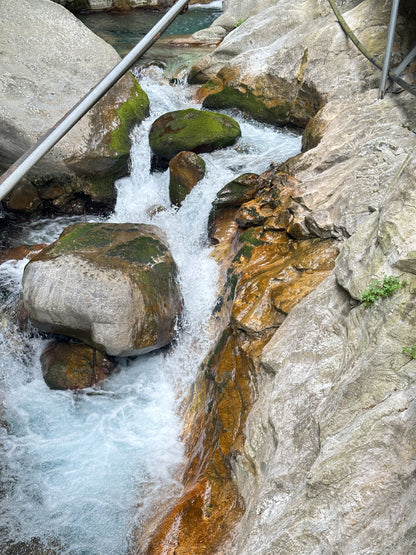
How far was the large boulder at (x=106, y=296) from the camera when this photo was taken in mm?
5984

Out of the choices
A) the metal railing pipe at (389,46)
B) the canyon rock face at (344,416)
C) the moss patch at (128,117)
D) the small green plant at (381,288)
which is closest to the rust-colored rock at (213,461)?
the canyon rock face at (344,416)

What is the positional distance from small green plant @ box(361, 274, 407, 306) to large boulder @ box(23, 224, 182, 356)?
320 cm

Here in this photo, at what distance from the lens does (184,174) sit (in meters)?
8.43

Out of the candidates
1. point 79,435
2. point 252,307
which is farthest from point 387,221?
point 79,435

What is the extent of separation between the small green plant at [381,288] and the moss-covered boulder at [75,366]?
390 centimetres

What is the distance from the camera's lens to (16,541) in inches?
184

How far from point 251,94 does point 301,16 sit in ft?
10.1

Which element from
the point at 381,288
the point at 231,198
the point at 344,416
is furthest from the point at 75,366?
the point at 381,288

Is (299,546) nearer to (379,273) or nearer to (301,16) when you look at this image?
(379,273)

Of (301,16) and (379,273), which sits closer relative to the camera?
(379,273)

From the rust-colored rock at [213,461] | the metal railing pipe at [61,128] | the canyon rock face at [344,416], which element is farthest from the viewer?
the rust-colored rock at [213,461]

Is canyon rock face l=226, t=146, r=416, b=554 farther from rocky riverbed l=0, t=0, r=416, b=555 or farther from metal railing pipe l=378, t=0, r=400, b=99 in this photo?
metal railing pipe l=378, t=0, r=400, b=99

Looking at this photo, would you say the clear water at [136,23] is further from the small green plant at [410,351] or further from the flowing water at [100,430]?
the small green plant at [410,351]

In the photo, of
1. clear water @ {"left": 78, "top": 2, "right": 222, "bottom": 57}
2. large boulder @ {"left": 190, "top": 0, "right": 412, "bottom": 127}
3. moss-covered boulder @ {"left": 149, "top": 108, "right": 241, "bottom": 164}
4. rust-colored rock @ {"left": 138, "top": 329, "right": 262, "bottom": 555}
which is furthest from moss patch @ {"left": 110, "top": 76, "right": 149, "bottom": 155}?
clear water @ {"left": 78, "top": 2, "right": 222, "bottom": 57}
